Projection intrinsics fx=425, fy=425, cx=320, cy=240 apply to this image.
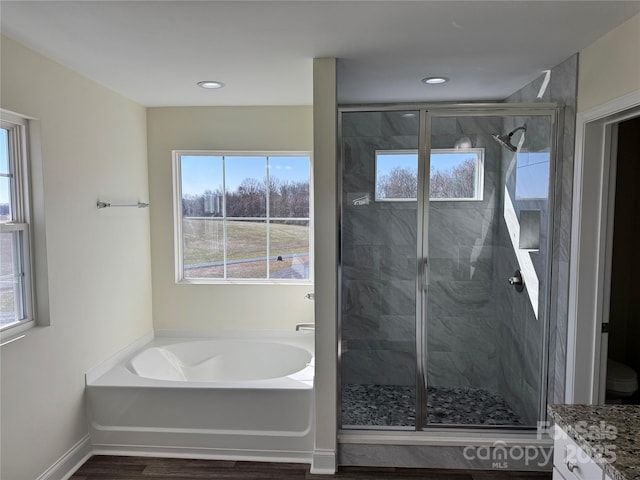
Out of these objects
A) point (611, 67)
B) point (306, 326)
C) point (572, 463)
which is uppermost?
point (611, 67)

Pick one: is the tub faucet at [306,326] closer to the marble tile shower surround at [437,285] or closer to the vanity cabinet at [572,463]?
the marble tile shower surround at [437,285]

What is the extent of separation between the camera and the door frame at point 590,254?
7.60ft

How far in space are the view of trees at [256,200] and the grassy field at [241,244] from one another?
89 mm

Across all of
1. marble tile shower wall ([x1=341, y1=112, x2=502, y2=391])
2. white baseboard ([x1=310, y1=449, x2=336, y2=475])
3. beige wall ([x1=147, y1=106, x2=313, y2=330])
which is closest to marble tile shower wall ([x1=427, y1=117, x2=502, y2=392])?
marble tile shower wall ([x1=341, y1=112, x2=502, y2=391])

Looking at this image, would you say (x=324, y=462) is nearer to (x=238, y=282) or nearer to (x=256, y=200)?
(x=238, y=282)

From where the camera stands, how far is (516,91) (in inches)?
125

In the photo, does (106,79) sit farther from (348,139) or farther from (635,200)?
(635,200)

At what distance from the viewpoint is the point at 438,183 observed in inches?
115

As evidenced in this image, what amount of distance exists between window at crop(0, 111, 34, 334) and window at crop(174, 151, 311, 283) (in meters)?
1.47

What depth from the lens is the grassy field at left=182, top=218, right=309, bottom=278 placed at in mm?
3775

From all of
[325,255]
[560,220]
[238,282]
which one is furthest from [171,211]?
[560,220]

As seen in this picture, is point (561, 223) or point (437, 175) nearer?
point (561, 223)

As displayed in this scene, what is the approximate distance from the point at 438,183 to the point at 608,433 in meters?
1.92

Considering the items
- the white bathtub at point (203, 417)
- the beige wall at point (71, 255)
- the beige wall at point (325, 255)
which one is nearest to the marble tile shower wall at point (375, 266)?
the beige wall at point (325, 255)
